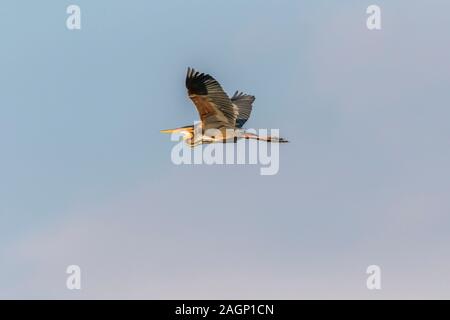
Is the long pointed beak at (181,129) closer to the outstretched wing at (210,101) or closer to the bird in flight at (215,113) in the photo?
the bird in flight at (215,113)

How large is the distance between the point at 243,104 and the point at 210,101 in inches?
128

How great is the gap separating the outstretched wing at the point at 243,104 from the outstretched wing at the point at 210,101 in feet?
4.69

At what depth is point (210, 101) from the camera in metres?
30.6

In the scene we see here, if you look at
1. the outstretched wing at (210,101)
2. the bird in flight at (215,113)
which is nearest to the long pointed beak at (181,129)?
the bird in flight at (215,113)

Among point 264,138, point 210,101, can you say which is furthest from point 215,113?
point 264,138

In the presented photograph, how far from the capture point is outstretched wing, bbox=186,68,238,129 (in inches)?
1179

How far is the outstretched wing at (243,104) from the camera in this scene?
33312 mm

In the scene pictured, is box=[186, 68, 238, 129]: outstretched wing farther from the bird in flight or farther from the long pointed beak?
the long pointed beak

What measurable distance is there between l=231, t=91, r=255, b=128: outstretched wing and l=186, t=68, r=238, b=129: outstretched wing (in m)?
1.43

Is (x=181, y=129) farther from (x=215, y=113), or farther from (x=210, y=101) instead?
(x=210, y=101)
